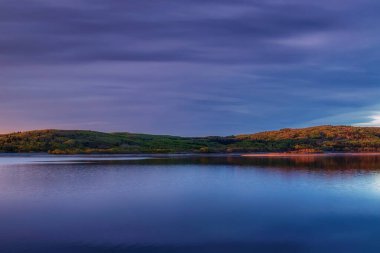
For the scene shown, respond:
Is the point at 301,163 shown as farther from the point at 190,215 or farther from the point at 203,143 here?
the point at 203,143

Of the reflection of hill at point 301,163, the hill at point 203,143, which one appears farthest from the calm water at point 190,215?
the hill at point 203,143

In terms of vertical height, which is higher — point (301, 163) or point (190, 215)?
point (301, 163)

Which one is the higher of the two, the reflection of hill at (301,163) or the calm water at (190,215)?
the reflection of hill at (301,163)

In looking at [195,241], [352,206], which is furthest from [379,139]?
[195,241]

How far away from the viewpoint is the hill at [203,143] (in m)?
128

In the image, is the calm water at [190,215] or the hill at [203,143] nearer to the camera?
the calm water at [190,215]

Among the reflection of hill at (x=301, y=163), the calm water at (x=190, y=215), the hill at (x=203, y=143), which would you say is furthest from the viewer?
the hill at (x=203, y=143)

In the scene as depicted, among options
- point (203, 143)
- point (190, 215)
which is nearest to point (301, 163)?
point (190, 215)

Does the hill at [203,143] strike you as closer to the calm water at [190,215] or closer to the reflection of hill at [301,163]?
the reflection of hill at [301,163]

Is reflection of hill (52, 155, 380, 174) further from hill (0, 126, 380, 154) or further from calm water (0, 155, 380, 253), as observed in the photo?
hill (0, 126, 380, 154)

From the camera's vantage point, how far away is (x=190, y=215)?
25.1 metres

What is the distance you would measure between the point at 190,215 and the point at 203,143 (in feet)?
438

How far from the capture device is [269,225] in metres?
22.3

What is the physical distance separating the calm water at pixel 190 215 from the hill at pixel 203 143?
83683 millimetres
